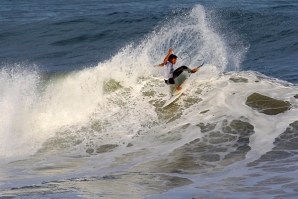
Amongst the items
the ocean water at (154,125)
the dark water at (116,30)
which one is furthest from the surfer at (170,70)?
the dark water at (116,30)

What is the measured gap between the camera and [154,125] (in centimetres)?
1373

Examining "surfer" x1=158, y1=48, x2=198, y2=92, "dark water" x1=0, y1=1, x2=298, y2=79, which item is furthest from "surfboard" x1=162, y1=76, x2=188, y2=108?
"dark water" x1=0, y1=1, x2=298, y2=79

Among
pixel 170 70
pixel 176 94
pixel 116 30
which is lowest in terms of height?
pixel 176 94

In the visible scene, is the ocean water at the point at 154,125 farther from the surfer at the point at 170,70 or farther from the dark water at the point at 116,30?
the surfer at the point at 170,70

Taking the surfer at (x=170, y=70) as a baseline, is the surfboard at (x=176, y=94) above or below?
below

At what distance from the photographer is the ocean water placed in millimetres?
9227

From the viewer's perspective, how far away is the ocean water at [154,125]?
923 centimetres

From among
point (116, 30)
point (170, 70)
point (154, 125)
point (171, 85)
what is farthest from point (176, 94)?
point (116, 30)

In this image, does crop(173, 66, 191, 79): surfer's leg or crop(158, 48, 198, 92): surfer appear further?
crop(173, 66, 191, 79): surfer's leg

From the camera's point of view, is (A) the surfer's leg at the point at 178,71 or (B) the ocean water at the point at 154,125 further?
(A) the surfer's leg at the point at 178,71

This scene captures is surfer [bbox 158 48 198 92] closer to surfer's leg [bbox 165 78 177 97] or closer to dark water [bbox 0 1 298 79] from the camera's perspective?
surfer's leg [bbox 165 78 177 97]

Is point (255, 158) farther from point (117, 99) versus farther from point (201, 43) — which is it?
point (201, 43)

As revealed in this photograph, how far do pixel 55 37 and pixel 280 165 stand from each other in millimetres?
20685

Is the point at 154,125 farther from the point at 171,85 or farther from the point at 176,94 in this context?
the point at 171,85
